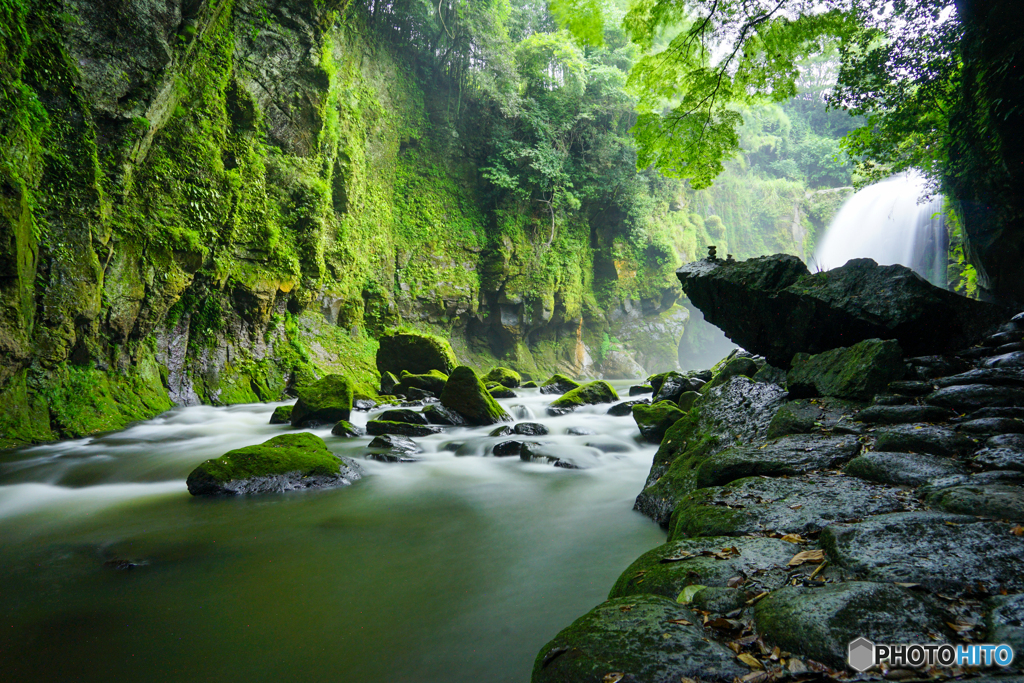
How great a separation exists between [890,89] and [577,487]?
9.34 metres

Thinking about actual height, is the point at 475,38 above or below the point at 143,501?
above

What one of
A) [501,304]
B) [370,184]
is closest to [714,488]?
[370,184]

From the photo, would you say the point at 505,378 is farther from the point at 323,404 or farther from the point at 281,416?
the point at 281,416

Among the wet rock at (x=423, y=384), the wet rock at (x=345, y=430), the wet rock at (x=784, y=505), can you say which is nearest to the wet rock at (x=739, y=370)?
the wet rock at (x=784, y=505)

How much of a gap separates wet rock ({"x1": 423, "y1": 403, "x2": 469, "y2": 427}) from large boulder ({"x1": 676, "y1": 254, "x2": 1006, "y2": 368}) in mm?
5656

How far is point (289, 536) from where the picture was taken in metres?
4.20

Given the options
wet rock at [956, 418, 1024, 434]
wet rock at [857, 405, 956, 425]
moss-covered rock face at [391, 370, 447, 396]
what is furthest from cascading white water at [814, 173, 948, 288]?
wet rock at [956, 418, 1024, 434]

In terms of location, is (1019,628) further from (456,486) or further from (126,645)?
(456,486)

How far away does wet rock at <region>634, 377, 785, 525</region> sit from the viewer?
440 cm

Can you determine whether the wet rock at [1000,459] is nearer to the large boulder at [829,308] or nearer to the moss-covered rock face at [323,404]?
the large boulder at [829,308]

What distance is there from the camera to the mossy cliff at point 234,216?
777 centimetres

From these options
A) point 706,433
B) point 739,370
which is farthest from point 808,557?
point 739,370

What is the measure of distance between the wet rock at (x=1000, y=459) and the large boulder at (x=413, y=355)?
12834 millimetres

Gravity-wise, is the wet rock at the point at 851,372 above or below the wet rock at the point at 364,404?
above
